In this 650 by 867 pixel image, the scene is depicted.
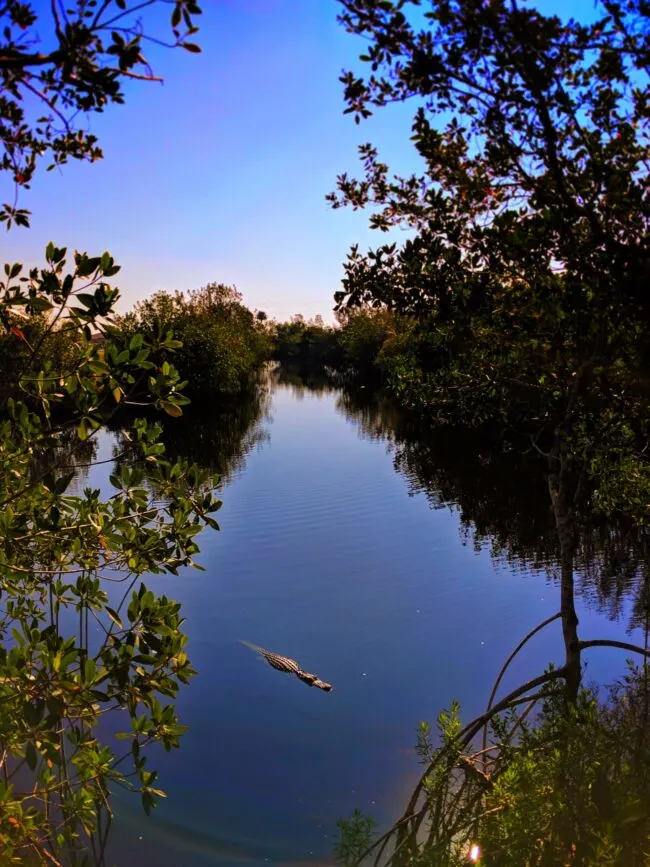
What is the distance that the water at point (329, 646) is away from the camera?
7004mm

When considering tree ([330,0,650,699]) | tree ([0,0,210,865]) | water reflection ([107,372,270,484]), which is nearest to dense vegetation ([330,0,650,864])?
tree ([330,0,650,699])

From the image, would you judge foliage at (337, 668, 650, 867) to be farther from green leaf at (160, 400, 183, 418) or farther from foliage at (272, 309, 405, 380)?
foliage at (272, 309, 405, 380)

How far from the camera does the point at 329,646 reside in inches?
418

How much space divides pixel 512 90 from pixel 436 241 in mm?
1020

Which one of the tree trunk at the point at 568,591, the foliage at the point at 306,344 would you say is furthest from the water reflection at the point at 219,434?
the foliage at the point at 306,344

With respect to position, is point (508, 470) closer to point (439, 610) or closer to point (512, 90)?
point (439, 610)

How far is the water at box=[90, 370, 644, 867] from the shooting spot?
23.0 feet

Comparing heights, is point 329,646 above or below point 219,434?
below

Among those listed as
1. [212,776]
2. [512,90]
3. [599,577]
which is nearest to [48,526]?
[512,90]

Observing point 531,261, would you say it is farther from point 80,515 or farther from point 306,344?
point 306,344

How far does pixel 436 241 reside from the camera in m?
3.77

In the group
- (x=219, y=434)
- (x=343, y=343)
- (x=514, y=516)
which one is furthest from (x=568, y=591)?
(x=343, y=343)

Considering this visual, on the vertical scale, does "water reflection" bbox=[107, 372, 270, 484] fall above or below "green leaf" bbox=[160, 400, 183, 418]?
above

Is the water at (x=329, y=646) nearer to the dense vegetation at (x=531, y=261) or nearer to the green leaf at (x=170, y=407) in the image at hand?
the dense vegetation at (x=531, y=261)
